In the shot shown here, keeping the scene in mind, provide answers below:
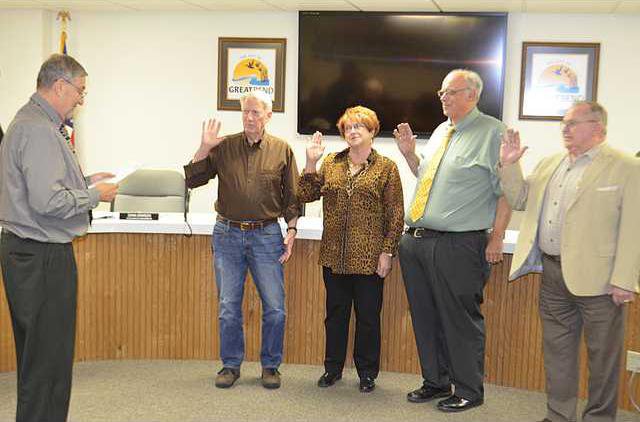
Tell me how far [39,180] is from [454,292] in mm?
1930

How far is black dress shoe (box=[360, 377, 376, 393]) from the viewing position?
389 centimetres

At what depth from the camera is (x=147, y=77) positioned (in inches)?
277

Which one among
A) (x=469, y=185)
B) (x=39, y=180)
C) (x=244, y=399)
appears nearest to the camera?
(x=39, y=180)

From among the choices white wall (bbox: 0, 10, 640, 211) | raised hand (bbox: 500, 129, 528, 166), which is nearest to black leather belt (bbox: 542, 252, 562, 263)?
raised hand (bbox: 500, 129, 528, 166)

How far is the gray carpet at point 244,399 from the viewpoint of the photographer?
353 cm

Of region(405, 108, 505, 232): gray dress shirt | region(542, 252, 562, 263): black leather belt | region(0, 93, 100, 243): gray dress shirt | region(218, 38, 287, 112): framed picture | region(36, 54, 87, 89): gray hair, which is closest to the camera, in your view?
region(0, 93, 100, 243): gray dress shirt

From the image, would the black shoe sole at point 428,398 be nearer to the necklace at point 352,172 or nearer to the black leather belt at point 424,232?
the black leather belt at point 424,232

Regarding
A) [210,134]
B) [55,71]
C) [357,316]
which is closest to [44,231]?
[55,71]

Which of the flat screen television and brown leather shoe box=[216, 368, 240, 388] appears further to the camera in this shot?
the flat screen television

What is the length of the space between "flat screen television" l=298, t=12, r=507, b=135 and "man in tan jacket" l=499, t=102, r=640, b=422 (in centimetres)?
313

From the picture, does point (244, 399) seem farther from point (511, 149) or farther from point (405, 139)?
point (511, 149)

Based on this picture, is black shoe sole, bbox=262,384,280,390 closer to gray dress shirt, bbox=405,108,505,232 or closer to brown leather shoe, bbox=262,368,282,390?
brown leather shoe, bbox=262,368,282,390

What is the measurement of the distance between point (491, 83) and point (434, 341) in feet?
10.7

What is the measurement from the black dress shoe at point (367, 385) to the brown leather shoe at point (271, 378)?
0.44 meters
